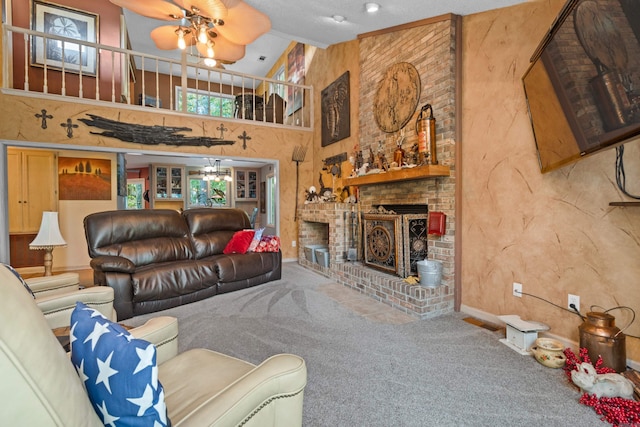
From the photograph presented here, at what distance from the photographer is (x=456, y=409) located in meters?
1.61

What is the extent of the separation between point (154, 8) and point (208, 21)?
1.91ft

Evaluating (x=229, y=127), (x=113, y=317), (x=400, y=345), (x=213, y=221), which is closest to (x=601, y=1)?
(x=400, y=345)

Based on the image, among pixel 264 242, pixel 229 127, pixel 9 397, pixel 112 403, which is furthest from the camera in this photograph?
pixel 229 127

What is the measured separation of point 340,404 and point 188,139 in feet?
15.3

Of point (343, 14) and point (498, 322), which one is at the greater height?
point (343, 14)

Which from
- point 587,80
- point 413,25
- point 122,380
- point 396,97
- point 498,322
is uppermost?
point 413,25

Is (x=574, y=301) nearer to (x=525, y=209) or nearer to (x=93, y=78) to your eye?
(x=525, y=209)

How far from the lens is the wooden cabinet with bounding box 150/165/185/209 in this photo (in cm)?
847

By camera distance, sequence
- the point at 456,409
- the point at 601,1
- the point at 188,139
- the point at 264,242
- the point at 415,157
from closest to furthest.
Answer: the point at 601,1 < the point at 456,409 < the point at 415,157 < the point at 264,242 < the point at 188,139

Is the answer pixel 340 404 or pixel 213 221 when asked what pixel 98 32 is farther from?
pixel 340 404

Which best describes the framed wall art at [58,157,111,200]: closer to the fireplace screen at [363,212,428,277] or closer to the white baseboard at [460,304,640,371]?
the fireplace screen at [363,212,428,277]

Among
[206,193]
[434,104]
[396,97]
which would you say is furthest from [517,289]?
[206,193]

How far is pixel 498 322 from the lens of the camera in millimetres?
2715

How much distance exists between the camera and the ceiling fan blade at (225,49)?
4099mm
